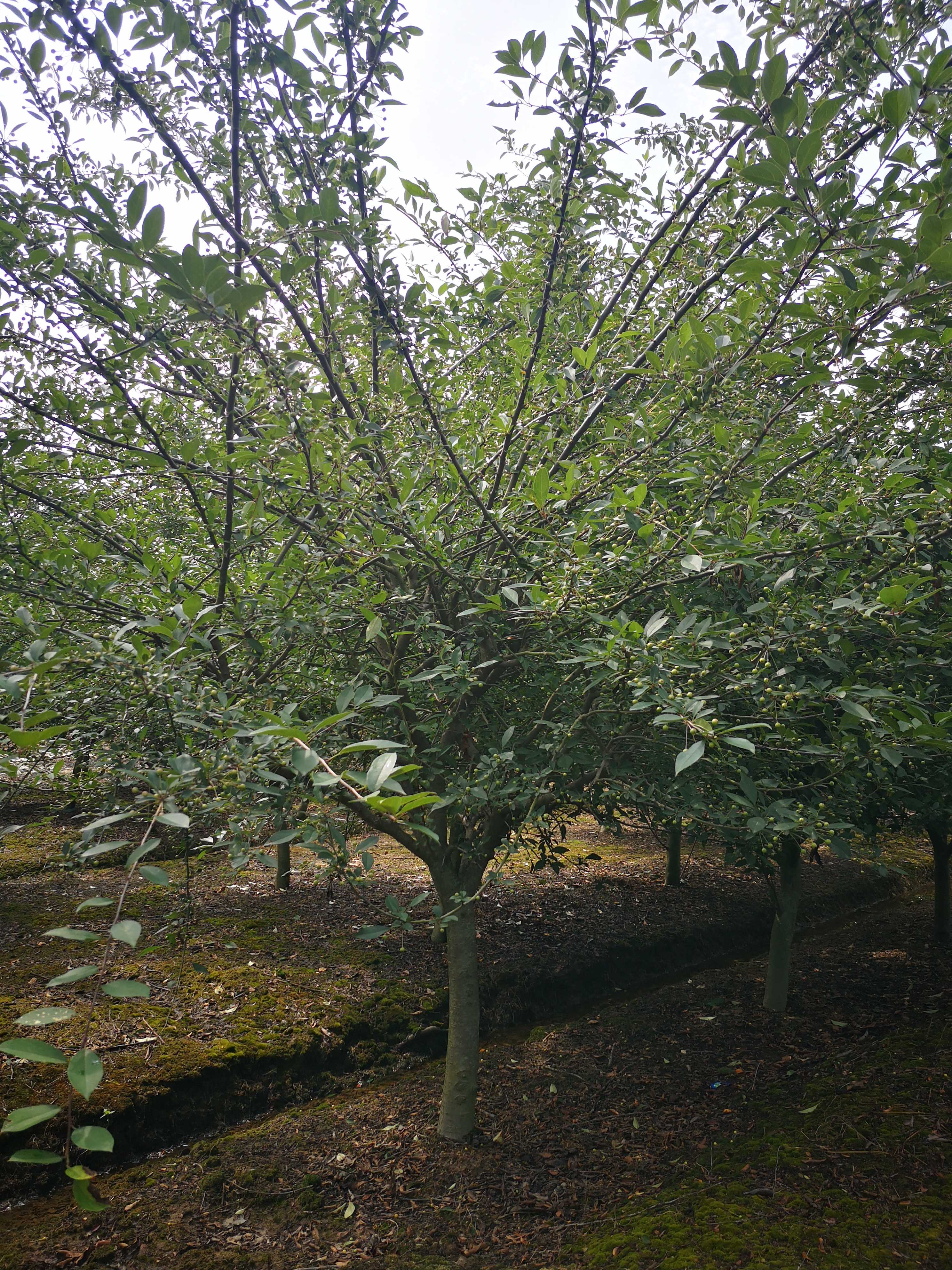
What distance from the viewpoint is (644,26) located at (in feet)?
7.72

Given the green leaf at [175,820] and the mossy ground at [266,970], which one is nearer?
the green leaf at [175,820]

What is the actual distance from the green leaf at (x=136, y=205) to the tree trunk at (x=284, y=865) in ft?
Result: 20.9

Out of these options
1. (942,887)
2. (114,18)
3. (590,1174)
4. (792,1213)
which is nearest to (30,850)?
(590,1174)

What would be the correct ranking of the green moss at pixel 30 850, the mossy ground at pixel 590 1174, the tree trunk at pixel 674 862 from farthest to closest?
the tree trunk at pixel 674 862 → the green moss at pixel 30 850 → the mossy ground at pixel 590 1174

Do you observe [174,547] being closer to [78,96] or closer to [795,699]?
[78,96]

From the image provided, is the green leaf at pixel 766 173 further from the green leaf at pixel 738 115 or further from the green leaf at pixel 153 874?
the green leaf at pixel 153 874

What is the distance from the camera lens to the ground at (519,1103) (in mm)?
3303

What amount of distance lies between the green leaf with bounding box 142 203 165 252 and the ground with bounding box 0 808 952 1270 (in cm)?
326

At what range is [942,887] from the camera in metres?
7.65

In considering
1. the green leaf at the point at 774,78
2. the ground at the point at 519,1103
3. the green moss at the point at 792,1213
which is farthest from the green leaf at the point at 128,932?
the green moss at the point at 792,1213

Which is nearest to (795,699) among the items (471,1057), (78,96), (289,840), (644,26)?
(289,840)

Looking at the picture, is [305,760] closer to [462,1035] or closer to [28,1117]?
[28,1117]

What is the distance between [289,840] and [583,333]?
2.87m

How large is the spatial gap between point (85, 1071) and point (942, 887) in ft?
29.1
